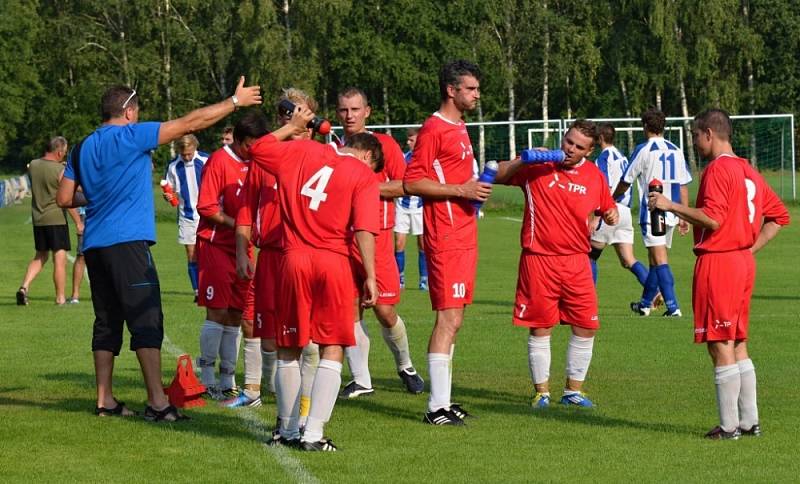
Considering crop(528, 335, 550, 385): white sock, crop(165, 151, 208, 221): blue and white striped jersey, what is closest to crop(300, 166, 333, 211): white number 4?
crop(528, 335, 550, 385): white sock

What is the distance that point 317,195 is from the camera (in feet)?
26.2

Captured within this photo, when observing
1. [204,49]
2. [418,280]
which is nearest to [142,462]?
[418,280]

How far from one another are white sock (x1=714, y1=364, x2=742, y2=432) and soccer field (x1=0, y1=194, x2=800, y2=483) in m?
0.18

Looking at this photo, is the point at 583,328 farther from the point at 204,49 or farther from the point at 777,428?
the point at 204,49

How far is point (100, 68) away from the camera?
6756cm

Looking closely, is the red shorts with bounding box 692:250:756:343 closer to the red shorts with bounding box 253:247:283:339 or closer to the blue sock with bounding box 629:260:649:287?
the red shorts with bounding box 253:247:283:339

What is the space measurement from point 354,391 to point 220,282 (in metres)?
1.36

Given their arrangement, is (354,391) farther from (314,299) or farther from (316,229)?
(316,229)

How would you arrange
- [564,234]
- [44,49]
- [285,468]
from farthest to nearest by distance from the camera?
1. [44,49]
2. [564,234]
3. [285,468]

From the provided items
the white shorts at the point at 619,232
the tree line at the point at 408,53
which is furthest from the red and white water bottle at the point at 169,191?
the tree line at the point at 408,53

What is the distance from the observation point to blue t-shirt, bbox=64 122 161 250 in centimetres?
915

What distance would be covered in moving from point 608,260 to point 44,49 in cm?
5102

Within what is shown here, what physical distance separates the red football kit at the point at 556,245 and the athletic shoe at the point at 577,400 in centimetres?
52

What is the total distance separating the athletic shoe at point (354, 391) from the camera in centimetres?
1052
